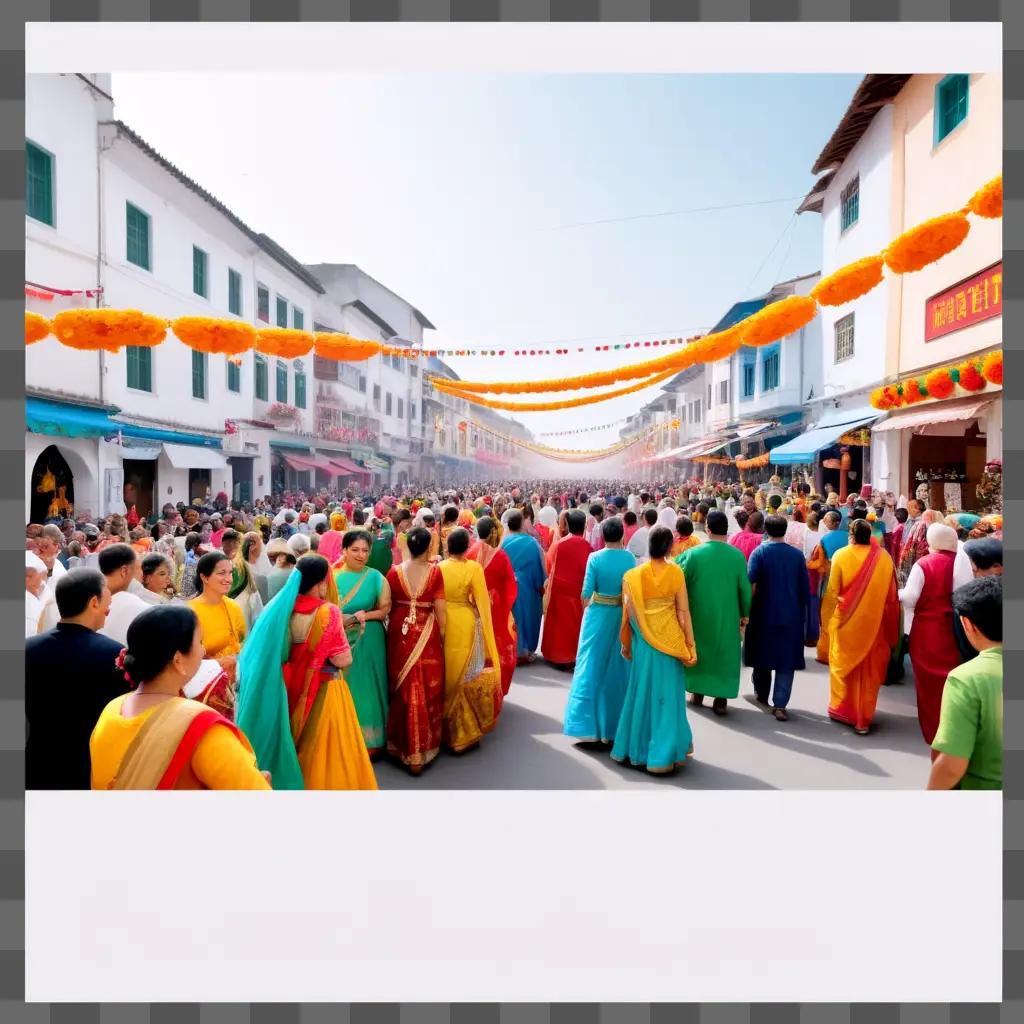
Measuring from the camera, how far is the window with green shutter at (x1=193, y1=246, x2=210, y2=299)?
15.6m

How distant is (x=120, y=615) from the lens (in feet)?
11.2

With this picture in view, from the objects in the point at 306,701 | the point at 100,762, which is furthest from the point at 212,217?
the point at 100,762

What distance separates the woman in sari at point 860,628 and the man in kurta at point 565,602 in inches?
96.0

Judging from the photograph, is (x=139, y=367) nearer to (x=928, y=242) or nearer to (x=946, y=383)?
(x=928, y=242)

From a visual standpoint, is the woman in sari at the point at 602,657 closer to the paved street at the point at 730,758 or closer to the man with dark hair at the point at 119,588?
the paved street at the point at 730,758

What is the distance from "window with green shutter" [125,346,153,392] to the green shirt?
14.2 m

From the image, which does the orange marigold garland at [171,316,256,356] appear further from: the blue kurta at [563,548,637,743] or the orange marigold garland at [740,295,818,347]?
the orange marigold garland at [740,295,818,347]

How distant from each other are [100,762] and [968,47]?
3.40 m

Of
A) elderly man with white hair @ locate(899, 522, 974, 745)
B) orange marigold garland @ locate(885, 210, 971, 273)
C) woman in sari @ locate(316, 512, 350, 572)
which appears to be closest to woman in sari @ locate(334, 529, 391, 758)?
woman in sari @ locate(316, 512, 350, 572)

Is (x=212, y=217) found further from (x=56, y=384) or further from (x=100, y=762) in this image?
(x=100, y=762)

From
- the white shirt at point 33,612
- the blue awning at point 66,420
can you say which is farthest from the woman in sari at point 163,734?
the blue awning at point 66,420

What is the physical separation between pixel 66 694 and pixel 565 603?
16.7ft

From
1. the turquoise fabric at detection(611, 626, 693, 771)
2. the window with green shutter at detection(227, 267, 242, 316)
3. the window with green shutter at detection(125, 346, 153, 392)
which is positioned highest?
the window with green shutter at detection(227, 267, 242, 316)

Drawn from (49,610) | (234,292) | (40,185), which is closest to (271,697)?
(49,610)
